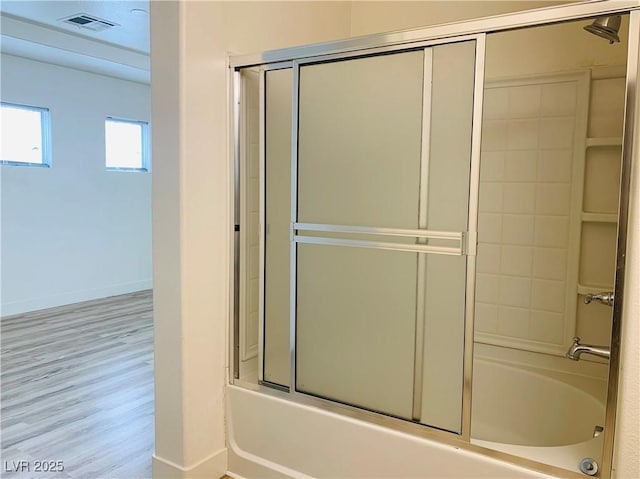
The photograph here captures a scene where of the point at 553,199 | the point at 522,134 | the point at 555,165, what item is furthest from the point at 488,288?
the point at 522,134

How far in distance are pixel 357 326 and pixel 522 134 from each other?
4.30 feet

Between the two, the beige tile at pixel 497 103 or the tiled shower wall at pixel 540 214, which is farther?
the beige tile at pixel 497 103

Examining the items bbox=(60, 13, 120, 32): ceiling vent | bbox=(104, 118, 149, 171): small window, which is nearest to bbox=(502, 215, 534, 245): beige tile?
bbox=(60, 13, 120, 32): ceiling vent

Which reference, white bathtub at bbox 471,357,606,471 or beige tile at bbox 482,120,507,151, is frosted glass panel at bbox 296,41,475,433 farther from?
beige tile at bbox 482,120,507,151

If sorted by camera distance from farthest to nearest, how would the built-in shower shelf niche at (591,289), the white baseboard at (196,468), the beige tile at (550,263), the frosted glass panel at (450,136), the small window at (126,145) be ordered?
the small window at (126,145) → the beige tile at (550,263) → the built-in shower shelf niche at (591,289) → the white baseboard at (196,468) → the frosted glass panel at (450,136)

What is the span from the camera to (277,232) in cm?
228

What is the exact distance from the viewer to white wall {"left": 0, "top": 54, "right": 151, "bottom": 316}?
473 cm

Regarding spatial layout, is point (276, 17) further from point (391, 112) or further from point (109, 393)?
point (109, 393)

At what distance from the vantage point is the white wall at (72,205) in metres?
4.73

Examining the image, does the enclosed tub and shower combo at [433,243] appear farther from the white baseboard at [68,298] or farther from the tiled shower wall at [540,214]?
the white baseboard at [68,298]

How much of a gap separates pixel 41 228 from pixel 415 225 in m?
4.37

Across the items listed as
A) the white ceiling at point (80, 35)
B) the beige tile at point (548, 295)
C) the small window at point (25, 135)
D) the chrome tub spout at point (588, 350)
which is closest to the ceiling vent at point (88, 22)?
the white ceiling at point (80, 35)

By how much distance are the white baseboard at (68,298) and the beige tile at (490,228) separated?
4311 mm

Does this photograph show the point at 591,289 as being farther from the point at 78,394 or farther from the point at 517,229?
the point at 78,394
